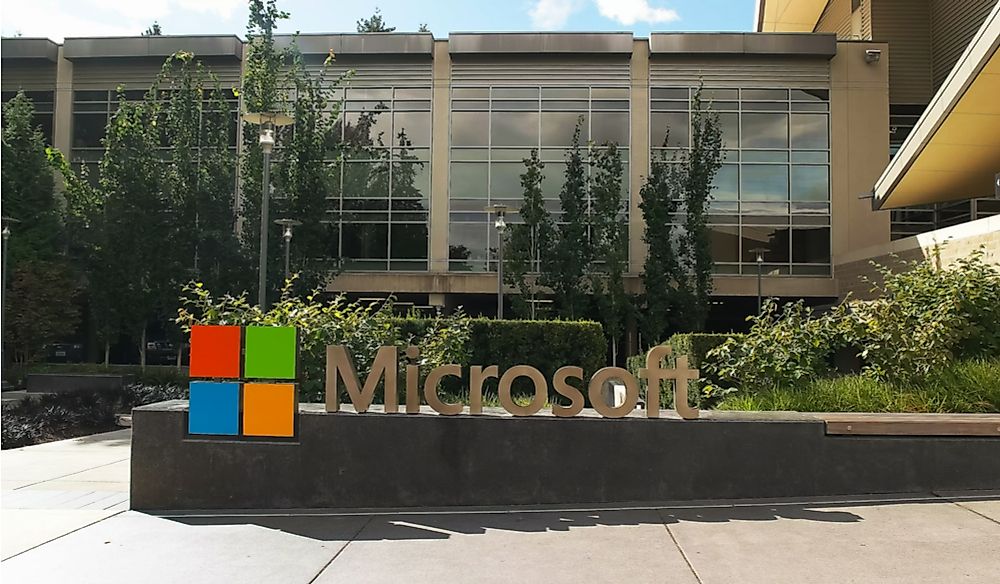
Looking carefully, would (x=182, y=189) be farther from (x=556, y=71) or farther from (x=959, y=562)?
(x=959, y=562)

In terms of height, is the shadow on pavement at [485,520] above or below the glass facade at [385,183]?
below

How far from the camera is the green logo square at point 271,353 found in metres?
7.32

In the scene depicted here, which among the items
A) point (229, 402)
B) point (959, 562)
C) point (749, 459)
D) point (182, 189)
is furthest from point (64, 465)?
point (182, 189)

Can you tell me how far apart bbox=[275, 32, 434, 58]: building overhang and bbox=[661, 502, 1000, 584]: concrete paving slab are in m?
27.3

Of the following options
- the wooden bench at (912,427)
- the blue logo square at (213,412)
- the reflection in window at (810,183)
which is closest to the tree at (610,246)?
the reflection in window at (810,183)

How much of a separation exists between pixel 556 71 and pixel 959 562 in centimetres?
2803

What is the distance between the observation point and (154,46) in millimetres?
31859

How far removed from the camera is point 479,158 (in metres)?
31.1

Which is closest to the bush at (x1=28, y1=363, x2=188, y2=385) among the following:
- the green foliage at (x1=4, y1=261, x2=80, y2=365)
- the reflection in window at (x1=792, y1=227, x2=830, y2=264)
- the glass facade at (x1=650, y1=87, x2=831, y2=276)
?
the green foliage at (x1=4, y1=261, x2=80, y2=365)

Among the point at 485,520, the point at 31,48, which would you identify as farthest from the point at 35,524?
the point at 31,48

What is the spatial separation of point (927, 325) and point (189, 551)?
8.35 metres

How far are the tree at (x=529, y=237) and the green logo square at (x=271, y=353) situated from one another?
20.3 metres

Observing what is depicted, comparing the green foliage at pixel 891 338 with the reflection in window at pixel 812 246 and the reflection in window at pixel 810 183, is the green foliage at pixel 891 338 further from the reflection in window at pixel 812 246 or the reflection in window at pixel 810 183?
the reflection in window at pixel 810 183

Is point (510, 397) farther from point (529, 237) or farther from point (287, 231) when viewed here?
point (529, 237)
